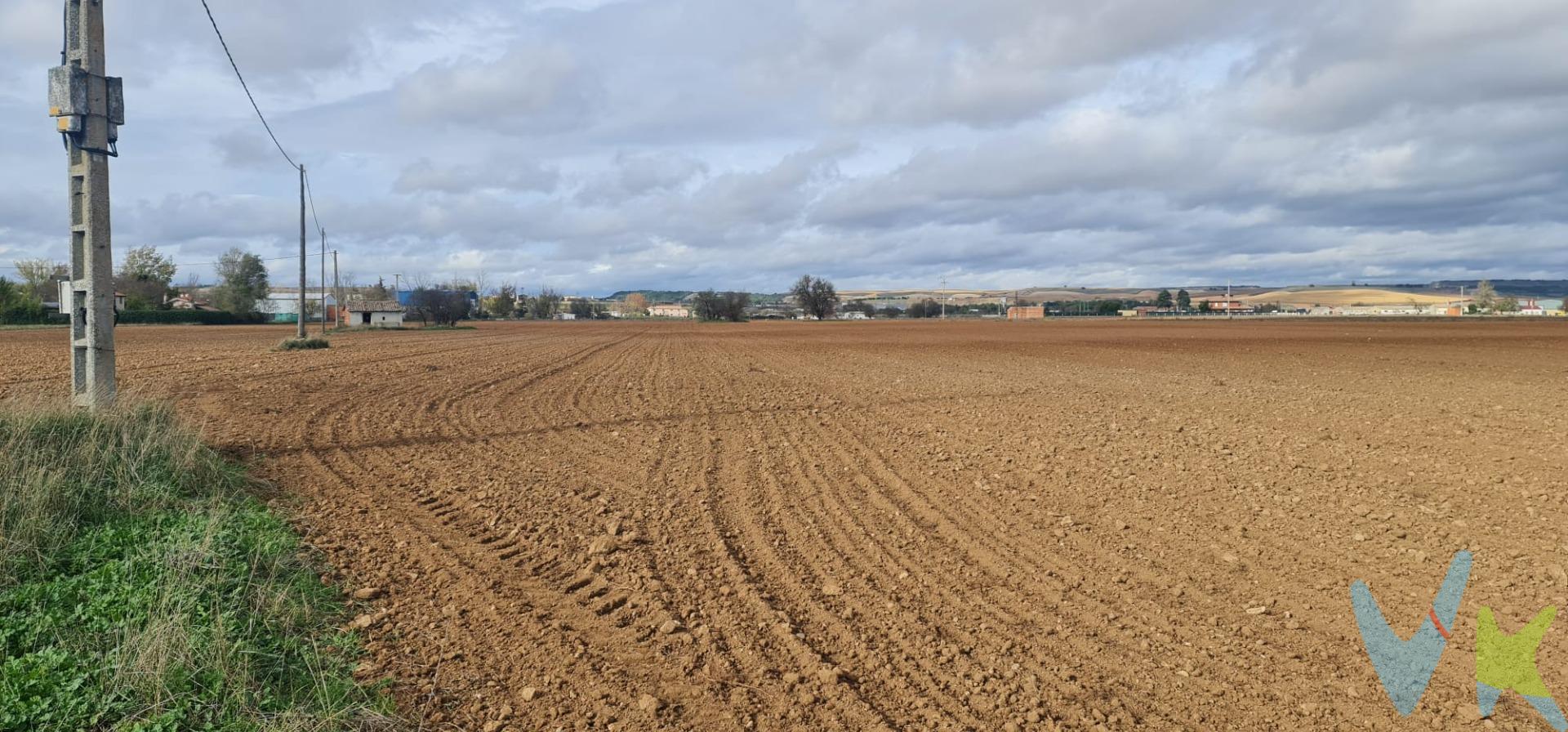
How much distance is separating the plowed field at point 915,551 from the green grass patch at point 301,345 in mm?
21222

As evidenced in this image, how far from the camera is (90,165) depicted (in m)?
10.4

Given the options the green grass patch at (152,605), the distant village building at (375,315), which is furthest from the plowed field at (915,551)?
the distant village building at (375,315)

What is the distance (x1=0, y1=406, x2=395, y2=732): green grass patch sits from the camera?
4.13 meters

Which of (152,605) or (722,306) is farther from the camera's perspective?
(722,306)

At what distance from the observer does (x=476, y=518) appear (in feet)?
25.3

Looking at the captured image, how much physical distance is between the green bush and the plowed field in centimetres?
8539

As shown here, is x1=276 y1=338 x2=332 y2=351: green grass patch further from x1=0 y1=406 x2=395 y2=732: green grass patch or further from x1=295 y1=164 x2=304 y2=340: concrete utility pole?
x1=0 y1=406 x2=395 y2=732: green grass patch

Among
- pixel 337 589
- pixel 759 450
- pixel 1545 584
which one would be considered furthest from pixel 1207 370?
pixel 337 589

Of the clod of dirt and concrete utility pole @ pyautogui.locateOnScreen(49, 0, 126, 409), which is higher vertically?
concrete utility pole @ pyautogui.locateOnScreen(49, 0, 126, 409)

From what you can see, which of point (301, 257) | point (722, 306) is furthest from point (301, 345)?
point (722, 306)

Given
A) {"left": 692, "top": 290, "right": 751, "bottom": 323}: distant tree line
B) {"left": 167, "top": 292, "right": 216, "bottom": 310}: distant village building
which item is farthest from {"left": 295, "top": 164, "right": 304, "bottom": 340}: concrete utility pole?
{"left": 692, "top": 290, "right": 751, "bottom": 323}: distant tree line

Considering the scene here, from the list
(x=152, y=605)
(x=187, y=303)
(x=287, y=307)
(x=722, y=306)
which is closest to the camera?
(x=152, y=605)

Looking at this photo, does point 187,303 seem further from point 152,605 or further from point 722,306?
point 152,605

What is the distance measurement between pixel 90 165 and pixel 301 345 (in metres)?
28.2
